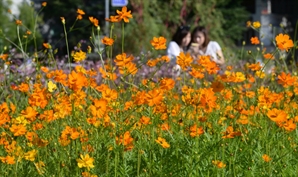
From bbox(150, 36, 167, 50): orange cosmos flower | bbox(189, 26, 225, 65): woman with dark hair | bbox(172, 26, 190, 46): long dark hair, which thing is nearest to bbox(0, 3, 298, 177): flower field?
bbox(150, 36, 167, 50): orange cosmos flower

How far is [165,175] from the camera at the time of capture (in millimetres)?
3346

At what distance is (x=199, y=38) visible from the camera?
34.1ft

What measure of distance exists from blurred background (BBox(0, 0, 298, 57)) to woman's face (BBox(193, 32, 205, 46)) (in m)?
1.83

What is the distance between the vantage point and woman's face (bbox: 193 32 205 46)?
10391 millimetres

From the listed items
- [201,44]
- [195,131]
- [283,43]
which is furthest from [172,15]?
[195,131]

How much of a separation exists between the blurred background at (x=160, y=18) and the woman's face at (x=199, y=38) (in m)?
1.83

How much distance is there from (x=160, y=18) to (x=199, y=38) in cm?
1178

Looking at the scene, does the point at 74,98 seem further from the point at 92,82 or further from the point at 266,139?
the point at 266,139

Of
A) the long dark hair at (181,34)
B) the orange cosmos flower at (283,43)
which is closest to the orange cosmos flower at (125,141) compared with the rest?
the orange cosmos flower at (283,43)

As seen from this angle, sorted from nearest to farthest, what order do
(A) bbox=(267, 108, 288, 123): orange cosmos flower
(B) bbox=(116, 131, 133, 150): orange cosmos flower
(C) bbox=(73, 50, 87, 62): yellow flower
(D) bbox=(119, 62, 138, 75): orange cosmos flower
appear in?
(A) bbox=(267, 108, 288, 123): orange cosmos flower, (B) bbox=(116, 131, 133, 150): orange cosmos flower, (D) bbox=(119, 62, 138, 75): orange cosmos flower, (C) bbox=(73, 50, 87, 62): yellow flower

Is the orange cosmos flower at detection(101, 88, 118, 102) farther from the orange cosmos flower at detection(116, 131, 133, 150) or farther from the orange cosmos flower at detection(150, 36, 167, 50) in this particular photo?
the orange cosmos flower at detection(150, 36, 167, 50)

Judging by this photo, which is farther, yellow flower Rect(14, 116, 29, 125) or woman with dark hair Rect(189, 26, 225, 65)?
woman with dark hair Rect(189, 26, 225, 65)

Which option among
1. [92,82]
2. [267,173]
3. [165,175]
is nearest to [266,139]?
[267,173]

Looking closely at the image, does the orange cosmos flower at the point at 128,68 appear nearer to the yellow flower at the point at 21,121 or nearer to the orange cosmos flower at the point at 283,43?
the yellow flower at the point at 21,121
